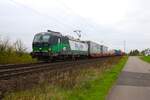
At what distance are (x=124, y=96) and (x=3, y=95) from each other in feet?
14.3

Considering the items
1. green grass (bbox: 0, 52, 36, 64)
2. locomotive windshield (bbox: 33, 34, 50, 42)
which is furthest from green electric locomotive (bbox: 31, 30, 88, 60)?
green grass (bbox: 0, 52, 36, 64)

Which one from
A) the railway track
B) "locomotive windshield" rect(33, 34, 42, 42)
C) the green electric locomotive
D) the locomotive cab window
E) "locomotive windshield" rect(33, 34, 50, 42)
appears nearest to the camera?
the railway track

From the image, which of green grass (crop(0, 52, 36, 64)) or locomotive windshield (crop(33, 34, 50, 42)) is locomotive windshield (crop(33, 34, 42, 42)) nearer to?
locomotive windshield (crop(33, 34, 50, 42))

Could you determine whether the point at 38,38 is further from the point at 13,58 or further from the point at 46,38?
the point at 13,58

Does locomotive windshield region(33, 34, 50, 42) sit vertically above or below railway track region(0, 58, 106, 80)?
above

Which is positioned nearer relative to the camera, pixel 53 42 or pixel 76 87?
pixel 76 87

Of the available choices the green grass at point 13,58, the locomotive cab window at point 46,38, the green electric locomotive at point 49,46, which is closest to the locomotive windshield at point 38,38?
the green electric locomotive at point 49,46

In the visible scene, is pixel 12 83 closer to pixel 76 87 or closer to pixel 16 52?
pixel 76 87

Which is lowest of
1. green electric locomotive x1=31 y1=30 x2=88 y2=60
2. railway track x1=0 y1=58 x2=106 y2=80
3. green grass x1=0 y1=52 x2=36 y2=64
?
railway track x1=0 y1=58 x2=106 y2=80

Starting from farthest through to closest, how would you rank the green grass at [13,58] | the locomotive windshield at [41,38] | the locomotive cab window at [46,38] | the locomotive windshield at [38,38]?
the locomotive windshield at [38,38] → the locomotive windshield at [41,38] → the locomotive cab window at [46,38] → the green grass at [13,58]

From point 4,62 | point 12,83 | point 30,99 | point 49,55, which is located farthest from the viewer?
point 49,55

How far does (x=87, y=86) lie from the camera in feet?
50.2

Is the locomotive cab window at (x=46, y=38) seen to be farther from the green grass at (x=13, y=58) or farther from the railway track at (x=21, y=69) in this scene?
the railway track at (x=21, y=69)

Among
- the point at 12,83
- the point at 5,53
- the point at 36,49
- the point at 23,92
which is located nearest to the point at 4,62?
the point at 5,53
